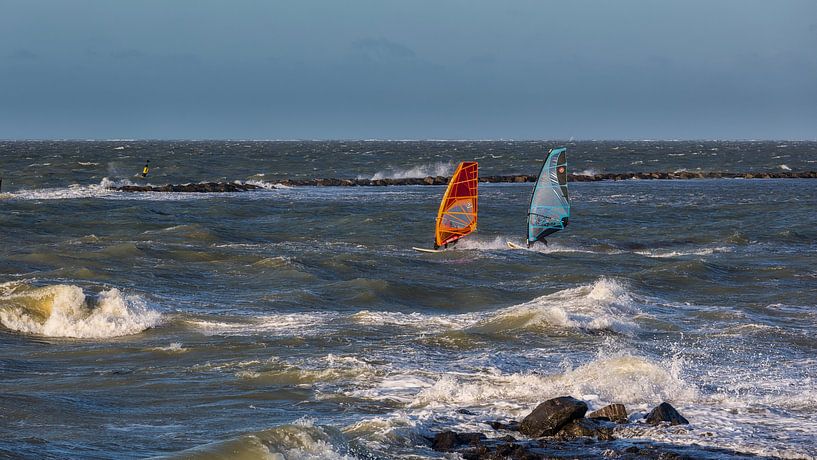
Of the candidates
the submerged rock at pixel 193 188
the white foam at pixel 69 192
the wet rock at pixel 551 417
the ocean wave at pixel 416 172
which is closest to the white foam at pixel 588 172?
the ocean wave at pixel 416 172

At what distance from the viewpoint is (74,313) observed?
1972 centimetres

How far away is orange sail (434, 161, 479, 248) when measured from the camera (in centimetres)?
3338

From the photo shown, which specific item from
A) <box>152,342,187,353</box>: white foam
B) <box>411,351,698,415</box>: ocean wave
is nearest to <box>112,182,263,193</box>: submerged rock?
<box>152,342,187,353</box>: white foam

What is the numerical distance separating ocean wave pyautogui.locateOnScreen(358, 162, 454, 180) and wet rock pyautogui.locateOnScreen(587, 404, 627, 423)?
61.7m

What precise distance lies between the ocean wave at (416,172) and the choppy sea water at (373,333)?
115 feet

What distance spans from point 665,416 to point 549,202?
21640 mm

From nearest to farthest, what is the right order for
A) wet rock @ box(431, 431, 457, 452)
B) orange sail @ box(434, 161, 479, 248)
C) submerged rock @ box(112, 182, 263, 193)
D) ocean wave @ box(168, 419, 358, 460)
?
ocean wave @ box(168, 419, 358, 460)
wet rock @ box(431, 431, 457, 452)
orange sail @ box(434, 161, 479, 248)
submerged rock @ box(112, 182, 263, 193)

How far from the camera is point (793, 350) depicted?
56.7 ft

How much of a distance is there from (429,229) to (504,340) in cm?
2081

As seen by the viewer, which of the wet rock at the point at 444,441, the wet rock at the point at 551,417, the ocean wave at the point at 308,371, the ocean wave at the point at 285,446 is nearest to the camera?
the ocean wave at the point at 285,446

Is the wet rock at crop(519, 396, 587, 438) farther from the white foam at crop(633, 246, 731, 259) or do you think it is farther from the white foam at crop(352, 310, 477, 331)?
the white foam at crop(633, 246, 731, 259)

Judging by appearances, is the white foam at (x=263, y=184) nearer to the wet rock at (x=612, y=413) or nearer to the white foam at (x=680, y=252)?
the white foam at (x=680, y=252)

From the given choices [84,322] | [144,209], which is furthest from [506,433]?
[144,209]

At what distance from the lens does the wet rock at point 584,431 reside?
11.5 m
